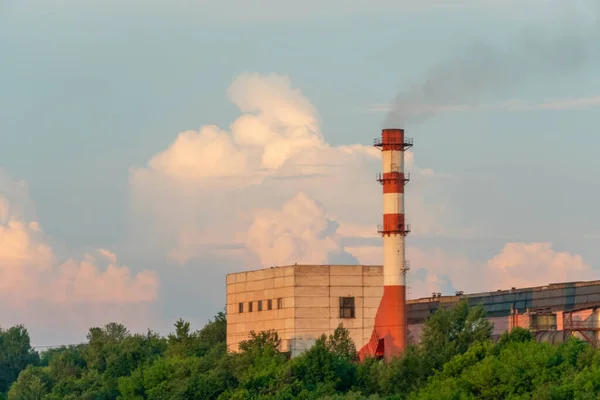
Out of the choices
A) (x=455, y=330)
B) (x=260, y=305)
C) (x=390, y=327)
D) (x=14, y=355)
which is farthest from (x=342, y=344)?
(x=14, y=355)

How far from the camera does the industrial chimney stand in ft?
250

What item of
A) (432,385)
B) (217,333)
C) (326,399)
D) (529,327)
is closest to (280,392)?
(326,399)

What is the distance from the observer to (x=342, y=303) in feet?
265

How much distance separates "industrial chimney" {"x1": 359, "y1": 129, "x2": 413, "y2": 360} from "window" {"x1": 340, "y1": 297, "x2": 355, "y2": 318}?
11.5 ft

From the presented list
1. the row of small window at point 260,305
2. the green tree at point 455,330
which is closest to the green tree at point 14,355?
the row of small window at point 260,305

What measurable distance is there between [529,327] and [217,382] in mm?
18513

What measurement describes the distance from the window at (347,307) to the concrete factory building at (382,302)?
0.06m

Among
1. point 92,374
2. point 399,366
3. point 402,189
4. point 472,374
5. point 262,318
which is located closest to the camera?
point 472,374

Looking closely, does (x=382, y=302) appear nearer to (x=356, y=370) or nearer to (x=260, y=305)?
(x=356, y=370)

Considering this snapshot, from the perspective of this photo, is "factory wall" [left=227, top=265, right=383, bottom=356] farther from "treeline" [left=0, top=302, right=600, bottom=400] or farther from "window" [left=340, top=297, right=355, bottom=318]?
"treeline" [left=0, top=302, right=600, bottom=400]

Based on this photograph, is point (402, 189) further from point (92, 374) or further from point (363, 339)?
point (92, 374)

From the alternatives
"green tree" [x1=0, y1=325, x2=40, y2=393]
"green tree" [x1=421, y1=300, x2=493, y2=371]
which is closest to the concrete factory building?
"green tree" [x1=421, y1=300, x2=493, y2=371]

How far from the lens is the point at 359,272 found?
80562 millimetres

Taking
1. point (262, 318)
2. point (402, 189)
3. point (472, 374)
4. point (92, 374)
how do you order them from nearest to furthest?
1. point (472, 374)
2. point (402, 189)
3. point (262, 318)
4. point (92, 374)
